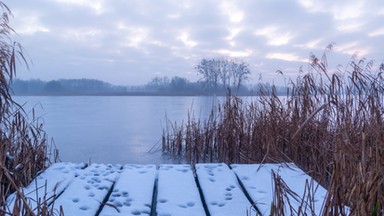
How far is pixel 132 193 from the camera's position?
177cm

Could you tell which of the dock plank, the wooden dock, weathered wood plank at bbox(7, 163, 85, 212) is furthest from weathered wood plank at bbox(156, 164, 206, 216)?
weathered wood plank at bbox(7, 163, 85, 212)

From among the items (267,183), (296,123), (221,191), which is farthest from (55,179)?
(296,123)

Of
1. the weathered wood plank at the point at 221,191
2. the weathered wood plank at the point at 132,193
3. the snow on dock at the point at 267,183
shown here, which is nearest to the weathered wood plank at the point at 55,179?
A: the weathered wood plank at the point at 132,193

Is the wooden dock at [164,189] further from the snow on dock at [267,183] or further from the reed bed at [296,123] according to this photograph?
the reed bed at [296,123]

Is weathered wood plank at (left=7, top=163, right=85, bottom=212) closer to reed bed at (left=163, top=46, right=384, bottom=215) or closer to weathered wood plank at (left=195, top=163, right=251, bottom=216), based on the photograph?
weathered wood plank at (left=195, top=163, right=251, bottom=216)

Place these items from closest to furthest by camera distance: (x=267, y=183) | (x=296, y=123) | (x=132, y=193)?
(x=132, y=193), (x=267, y=183), (x=296, y=123)

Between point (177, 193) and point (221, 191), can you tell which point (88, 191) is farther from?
point (221, 191)

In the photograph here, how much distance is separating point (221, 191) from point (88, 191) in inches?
25.7

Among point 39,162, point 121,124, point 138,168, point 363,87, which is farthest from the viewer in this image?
point 121,124

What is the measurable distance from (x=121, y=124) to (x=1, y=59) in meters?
5.09

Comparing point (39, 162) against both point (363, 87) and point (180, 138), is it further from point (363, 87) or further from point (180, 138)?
point (363, 87)

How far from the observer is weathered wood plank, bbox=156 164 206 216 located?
5.19ft

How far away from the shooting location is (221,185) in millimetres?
1921

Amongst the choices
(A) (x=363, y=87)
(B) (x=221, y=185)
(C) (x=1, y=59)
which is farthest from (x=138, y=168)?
(A) (x=363, y=87)
